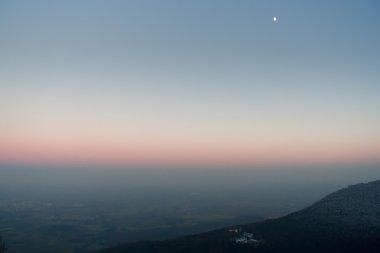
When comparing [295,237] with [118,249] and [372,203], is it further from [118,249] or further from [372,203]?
[118,249]

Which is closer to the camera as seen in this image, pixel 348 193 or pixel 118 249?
pixel 118 249

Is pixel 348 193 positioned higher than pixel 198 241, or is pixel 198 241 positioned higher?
pixel 348 193

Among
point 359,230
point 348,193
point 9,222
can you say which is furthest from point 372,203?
point 9,222

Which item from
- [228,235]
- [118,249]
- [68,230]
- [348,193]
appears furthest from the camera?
[68,230]

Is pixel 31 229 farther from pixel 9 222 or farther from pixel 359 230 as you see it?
pixel 359 230

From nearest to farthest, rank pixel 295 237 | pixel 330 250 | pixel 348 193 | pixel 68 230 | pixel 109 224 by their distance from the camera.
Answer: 1. pixel 330 250
2. pixel 295 237
3. pixel 348 193
4. pixel 68 230
5. pixel 109 224

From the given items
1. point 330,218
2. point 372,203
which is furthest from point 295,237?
point 372,203
